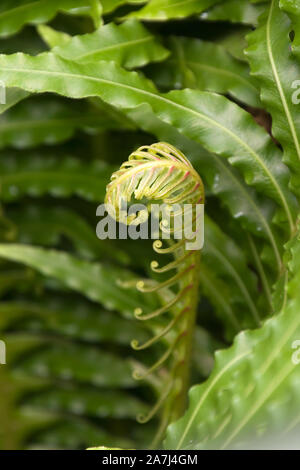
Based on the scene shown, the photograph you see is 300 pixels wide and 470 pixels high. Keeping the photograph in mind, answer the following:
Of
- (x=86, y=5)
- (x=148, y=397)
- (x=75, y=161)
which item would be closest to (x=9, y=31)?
(x=86, y=5)

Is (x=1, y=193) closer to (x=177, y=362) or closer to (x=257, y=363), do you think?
(x=177, y=362)

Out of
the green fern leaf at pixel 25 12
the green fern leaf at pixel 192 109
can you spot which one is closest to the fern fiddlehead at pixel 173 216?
the green fern leaf at pixel 192 109

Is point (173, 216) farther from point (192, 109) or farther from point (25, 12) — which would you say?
point (25, 12)

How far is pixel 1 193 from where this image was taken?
80 cm

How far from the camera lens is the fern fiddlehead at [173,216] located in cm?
46

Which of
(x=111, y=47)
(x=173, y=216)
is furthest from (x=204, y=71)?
(x=173, y=216)

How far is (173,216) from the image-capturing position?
Answer: 50 cm

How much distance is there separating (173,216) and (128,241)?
27 centimetres

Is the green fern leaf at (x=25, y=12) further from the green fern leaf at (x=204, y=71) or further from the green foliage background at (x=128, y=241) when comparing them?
the green fern leaf at (x=204, y=71)

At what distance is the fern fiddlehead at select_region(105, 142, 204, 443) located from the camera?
458 millimetres

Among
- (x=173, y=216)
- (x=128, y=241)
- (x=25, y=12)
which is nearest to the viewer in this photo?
(x=173, y=216)

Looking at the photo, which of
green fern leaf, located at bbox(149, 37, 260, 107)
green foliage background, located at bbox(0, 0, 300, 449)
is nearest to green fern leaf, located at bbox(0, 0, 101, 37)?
green foliage background, located at bbox(0, 0, 300, 449)

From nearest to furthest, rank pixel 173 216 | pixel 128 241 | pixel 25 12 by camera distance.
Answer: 1. pixel 173 216
2. pixel 25 12
3. pixel 128 241

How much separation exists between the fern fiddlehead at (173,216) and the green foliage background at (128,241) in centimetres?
6
